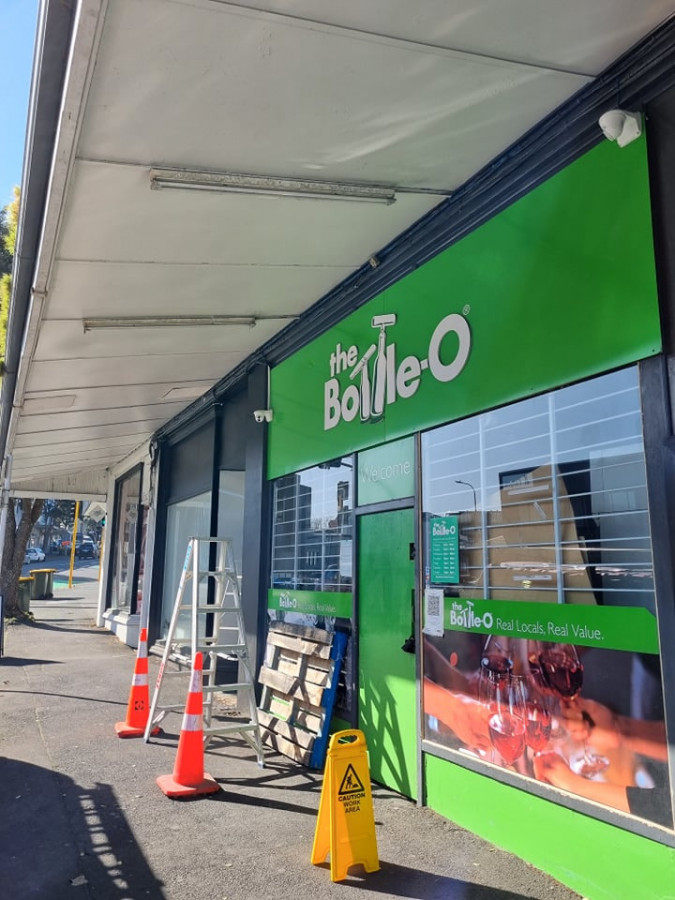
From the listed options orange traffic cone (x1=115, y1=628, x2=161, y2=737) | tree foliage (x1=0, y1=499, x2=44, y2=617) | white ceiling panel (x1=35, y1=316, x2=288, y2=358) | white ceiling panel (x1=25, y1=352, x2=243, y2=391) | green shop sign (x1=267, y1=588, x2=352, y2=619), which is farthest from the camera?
tree foliage (x1=0, y1=499, x2=44, y2=617)

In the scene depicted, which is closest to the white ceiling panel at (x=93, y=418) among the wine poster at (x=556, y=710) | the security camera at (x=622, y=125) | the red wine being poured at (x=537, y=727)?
the wine poster at (x=556, y=710)

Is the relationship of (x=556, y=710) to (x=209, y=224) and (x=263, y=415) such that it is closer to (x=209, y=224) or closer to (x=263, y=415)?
(x=209, y=224)

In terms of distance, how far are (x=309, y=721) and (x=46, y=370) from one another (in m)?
4.47

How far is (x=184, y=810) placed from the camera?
4520 millimetres

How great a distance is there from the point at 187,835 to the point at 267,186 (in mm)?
3986

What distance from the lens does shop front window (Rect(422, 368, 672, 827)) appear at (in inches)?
128

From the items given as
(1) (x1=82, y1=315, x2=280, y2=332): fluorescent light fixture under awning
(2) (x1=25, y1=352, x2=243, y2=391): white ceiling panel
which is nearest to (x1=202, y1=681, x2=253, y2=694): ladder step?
(1) (x1=82, y1=315, x2=280, y2=332): fluorescent light fixture under awning

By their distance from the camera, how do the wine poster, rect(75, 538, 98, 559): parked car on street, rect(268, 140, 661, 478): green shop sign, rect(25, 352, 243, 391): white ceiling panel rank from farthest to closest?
rect(75, 538, 98, 559): parked car on street < rect(25, 352, 243, 391): white ceiling panel < rect(268, 140, 661, 478): green shop sign < the wine poster

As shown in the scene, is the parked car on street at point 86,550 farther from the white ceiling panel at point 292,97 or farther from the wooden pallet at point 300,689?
the white ceiling panel at point 292,97

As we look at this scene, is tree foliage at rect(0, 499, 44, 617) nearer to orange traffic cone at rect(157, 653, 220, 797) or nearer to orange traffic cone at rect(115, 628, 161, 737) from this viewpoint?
orange traffic cone at rect(115, 628, 161, 737)

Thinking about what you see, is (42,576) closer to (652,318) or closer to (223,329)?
(223,329)

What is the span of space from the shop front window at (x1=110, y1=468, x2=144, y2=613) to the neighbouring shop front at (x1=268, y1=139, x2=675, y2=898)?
9.15 metres

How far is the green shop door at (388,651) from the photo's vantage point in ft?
15.9

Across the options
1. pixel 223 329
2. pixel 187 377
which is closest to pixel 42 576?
pixel 187 377
